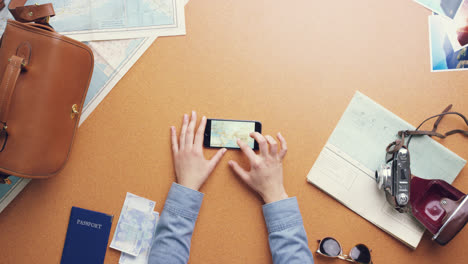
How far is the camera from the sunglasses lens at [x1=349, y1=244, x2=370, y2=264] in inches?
30.9

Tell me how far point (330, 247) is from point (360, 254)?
0.29ft

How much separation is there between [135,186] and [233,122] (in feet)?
1.20

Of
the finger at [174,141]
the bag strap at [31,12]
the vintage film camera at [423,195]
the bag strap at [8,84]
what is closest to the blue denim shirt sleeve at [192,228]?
the finger at [174,141]

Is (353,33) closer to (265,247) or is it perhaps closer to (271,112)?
(271,112)

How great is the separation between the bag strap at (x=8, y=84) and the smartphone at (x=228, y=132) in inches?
19.1

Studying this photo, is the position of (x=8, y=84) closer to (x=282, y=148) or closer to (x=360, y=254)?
(x=282, y=148)

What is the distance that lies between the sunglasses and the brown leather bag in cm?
80

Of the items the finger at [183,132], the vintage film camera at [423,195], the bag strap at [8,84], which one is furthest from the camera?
the finger at [183,132]

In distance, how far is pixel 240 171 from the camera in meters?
0.82

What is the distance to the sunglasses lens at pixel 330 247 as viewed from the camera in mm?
792

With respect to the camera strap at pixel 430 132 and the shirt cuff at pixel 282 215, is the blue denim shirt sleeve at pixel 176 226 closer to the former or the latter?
the shirt cuff at pixel 282 215

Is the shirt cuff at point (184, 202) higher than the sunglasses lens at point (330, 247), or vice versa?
the shirt cuff at point (184, 202)

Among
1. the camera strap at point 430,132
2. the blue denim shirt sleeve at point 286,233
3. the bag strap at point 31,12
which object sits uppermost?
the bag strap at point 31,12

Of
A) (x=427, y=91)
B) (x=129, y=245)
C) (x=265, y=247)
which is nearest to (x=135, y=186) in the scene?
(x=129, y=245)
